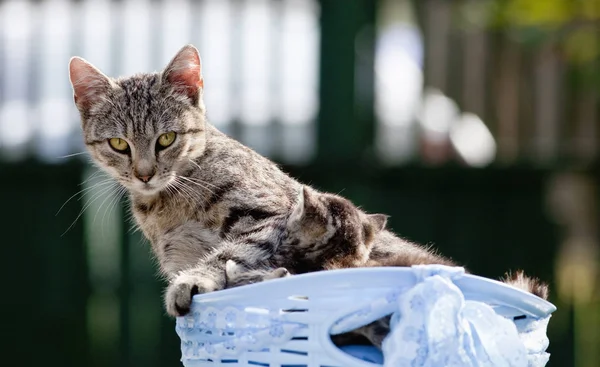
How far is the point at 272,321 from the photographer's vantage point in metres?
1.52

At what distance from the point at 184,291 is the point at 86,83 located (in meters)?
0.90

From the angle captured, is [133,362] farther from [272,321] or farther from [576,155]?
[272,321]

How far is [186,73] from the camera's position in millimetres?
2457

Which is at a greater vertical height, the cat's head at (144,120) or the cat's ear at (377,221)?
the cat's head at (144,120)

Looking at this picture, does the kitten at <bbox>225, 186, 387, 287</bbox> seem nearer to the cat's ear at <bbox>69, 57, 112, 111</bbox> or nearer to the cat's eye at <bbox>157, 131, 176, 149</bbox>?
the cat's eye at <bbox>157, 131, 176, 149</bbox>

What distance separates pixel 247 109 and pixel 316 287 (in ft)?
12.1

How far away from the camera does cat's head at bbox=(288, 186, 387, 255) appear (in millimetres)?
1873

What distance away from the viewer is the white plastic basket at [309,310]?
150 centimetres

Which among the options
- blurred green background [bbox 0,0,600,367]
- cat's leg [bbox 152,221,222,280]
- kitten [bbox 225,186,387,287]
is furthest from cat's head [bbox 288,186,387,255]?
blurred green background [bbox 0,0,600,367]

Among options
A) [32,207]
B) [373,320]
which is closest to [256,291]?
[373,320]

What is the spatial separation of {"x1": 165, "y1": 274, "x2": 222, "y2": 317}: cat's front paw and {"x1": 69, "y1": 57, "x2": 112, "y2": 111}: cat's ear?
744 millimetres

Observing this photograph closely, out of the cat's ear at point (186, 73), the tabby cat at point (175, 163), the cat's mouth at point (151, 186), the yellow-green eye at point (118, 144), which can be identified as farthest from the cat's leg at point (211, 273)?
the cat's ear at point (186, 73)

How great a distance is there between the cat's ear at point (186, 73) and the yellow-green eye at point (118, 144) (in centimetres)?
21

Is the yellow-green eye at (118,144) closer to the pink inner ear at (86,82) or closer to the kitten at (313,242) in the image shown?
the pink inner ear at (86,82)
